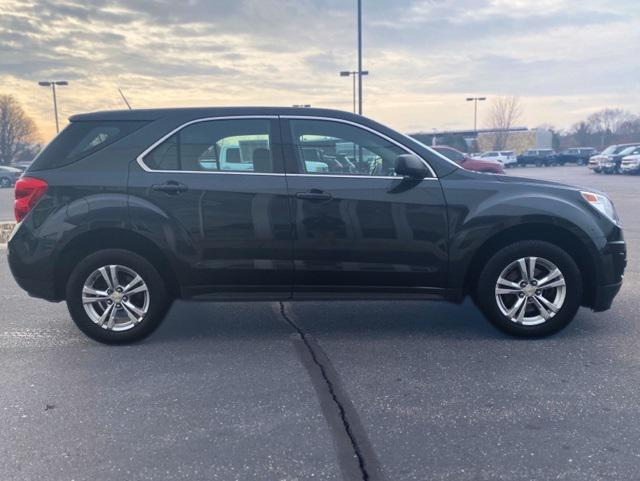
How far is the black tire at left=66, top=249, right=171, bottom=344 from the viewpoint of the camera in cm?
443

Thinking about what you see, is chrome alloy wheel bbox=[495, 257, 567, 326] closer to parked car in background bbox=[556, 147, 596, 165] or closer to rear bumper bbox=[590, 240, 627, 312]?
rear bumper bbox=[590, 240, 627, 312]

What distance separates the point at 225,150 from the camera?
4.47 m

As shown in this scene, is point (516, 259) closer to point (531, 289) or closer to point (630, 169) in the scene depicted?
point (531, 289)

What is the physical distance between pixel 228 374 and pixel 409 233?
1697 millimetres

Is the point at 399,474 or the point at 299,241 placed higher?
the point at 299,241

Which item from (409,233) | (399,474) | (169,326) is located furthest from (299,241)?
(399,474)

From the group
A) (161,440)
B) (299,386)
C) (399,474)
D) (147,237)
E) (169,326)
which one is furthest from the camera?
(169,326)

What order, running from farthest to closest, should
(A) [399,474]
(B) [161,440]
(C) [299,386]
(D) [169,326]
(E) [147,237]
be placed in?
(D) [169,326], (E) [147,237], (C) [299,386], (B) [161,440], (A) [399,474]

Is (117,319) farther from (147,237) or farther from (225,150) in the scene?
(225,150)

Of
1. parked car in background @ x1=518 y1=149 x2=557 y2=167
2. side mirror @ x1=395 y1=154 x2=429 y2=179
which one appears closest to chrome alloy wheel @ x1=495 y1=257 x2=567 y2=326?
side mirror @ x1=395 y1=154 x2=429 y2=179

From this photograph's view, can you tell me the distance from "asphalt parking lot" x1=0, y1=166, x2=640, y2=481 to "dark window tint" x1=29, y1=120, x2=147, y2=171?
4.80ft

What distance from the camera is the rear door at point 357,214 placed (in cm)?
439

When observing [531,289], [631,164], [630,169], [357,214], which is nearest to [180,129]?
[357,214]

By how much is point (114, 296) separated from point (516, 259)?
3.14 m
